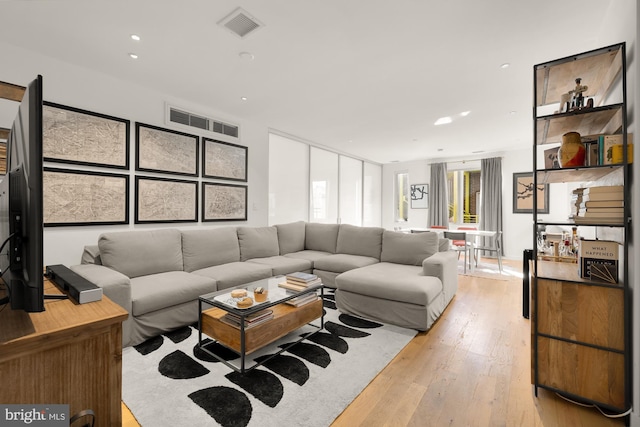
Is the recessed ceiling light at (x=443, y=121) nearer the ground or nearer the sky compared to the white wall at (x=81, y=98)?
nearer the sky

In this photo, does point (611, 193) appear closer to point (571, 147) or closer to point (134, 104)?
point (571, 147)

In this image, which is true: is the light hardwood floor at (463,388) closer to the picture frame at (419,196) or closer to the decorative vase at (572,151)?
the decorative vase at (572,151)

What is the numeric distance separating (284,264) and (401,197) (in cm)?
552

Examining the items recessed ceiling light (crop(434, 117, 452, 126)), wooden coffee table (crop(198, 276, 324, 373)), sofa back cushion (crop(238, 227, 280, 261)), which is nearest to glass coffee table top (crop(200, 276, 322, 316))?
wooden coffee table (crop(198, 276, 324, 373))

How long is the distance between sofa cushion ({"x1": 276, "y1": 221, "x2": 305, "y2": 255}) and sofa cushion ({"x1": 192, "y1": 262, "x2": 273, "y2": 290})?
0.97 m

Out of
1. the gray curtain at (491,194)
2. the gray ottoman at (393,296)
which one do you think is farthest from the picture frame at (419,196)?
the gray ottoman at (393,296)

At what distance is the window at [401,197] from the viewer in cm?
820

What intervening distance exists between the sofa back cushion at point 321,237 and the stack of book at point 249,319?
2.54m

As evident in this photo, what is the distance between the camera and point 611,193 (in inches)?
62.0

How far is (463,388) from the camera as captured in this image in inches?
72.0

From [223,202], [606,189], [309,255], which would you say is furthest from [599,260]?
[223,202]

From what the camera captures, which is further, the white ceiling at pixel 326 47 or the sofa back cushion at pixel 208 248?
the sofa back cushion at pixel 208 248

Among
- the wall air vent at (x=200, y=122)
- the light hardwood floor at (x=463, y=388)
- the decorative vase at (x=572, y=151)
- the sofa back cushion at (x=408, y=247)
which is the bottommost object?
the light hardwood floor at (x=463, y=388)

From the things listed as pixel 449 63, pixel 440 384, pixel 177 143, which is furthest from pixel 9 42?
pixel 440 384
